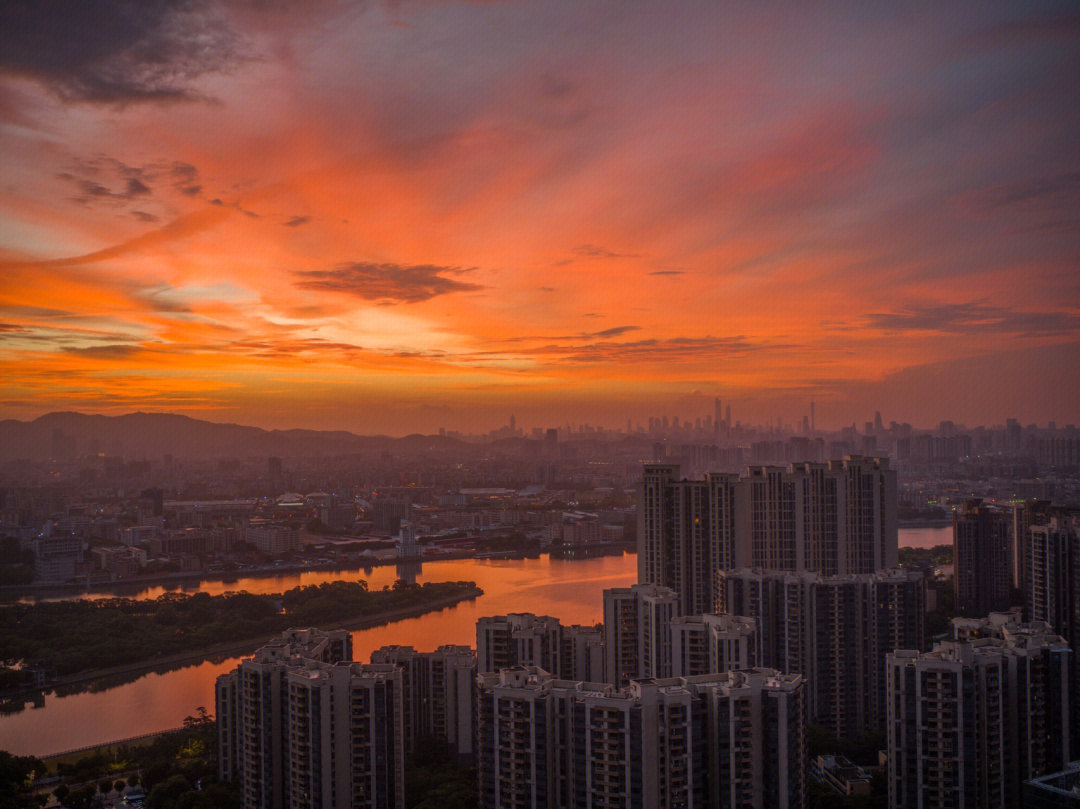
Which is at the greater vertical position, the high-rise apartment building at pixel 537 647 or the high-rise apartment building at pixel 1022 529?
the high-rise apartment building at pixel 1022 529

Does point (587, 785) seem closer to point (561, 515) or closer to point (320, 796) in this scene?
point (320, 796)

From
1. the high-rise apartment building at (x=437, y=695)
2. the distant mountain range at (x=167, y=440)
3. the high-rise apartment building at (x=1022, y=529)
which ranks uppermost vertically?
the distant mountain range at (x=167, y=440)

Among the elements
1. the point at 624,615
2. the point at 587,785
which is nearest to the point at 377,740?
the point at 587,785

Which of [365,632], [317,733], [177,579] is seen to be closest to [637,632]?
[317,733]

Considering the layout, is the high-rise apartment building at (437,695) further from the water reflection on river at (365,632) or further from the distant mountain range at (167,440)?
the distant mountain range at (167,440)

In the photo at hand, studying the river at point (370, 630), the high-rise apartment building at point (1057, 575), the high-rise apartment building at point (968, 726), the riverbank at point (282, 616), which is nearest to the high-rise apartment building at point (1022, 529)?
the high-rise apartment building at point (1057, 575)

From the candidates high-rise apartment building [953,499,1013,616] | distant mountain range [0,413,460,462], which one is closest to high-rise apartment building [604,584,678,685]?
high-rise apartment building [953,499,1013,616]

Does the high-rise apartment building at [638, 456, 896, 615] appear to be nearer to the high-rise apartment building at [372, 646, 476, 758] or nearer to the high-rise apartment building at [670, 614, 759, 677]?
the high-rise apartment building at [670, 614, 759, 677]
